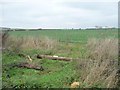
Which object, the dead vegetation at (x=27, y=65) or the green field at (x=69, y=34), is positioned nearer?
the dead vegetation at (x=27, y=65)

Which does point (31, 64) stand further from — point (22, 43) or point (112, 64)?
point (22, 43)

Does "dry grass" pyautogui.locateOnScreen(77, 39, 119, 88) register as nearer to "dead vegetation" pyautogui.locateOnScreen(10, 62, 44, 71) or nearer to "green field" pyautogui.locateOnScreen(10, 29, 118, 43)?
"green field" pyautogui.locateOnScreen(10, 29, 118, 43)

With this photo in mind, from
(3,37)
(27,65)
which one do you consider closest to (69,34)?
(3,37)

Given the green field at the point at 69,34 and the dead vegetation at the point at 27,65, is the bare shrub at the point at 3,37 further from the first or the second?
the green field at the point at 69,34

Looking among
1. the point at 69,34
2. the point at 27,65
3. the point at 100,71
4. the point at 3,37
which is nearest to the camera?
the point at 100,71

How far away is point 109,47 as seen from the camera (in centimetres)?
1315

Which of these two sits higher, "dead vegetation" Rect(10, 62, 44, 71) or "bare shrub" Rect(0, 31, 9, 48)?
"bare shrub" Rect(0, 31, 9, 48)

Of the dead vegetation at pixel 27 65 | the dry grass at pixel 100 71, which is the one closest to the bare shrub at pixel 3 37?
the dead vegetation at pixel 27 65

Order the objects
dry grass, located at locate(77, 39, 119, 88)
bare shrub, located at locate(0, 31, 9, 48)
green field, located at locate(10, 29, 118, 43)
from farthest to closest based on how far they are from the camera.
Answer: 1. bare shrub, located at locate(0, 31, 9, 48)
2. green field, located at locate(10, 29, 118, 43)
3. dry grass, located at locate(77, 39, 119, 88)

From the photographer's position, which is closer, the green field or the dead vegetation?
the dead vegetation

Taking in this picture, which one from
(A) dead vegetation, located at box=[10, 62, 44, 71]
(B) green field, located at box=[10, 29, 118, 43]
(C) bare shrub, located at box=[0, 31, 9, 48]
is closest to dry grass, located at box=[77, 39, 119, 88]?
(B) green field, located at box=[10, 29, 118, 43]

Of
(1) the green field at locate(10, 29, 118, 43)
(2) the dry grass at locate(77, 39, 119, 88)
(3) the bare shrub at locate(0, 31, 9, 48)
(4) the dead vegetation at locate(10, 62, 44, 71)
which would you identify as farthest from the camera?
(3) the bare shrub at locate(0, 31, 9, 48)

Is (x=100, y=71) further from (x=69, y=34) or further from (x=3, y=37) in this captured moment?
(x=69, y=34)

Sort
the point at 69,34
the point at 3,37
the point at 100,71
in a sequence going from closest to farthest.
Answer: the point at 100,71, the point at 3,37, the point at 69,34
